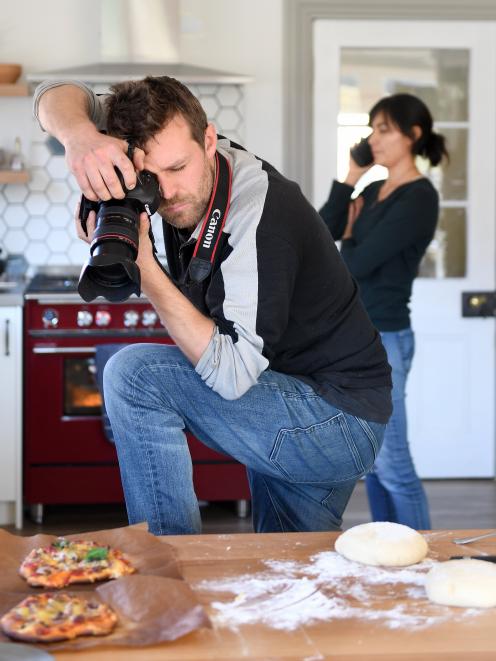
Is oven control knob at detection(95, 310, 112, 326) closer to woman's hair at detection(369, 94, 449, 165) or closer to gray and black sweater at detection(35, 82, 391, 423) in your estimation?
woman's hair at detection(369, 94, 449, 165)

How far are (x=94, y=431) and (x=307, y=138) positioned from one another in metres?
1.59

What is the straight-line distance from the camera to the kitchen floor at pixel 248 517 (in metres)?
4.06

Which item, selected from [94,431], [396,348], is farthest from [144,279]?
[94,431]

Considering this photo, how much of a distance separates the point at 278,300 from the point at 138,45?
2668 mm

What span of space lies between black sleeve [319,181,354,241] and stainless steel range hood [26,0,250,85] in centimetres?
112

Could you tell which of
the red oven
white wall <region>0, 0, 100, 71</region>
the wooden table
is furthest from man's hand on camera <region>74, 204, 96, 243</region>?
white wall <region>0, 0, 100, 71</region>

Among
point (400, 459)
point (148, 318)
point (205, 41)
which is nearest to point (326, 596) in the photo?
point (400, 459)

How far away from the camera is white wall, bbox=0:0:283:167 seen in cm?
464

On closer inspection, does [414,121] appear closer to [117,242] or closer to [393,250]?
[393,250]

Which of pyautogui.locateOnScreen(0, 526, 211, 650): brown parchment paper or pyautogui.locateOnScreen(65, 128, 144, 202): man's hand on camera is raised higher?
pyautogui.locateOnScreen(65, 128, 144, 202): man's hand on camera

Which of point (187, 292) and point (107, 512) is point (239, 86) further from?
point (187, 292)

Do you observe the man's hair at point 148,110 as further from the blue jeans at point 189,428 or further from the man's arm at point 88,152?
the blue jeans at point 189,428

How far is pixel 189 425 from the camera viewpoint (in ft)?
7.23

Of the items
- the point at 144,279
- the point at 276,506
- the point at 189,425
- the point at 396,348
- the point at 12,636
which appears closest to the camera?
the point at 12,636
